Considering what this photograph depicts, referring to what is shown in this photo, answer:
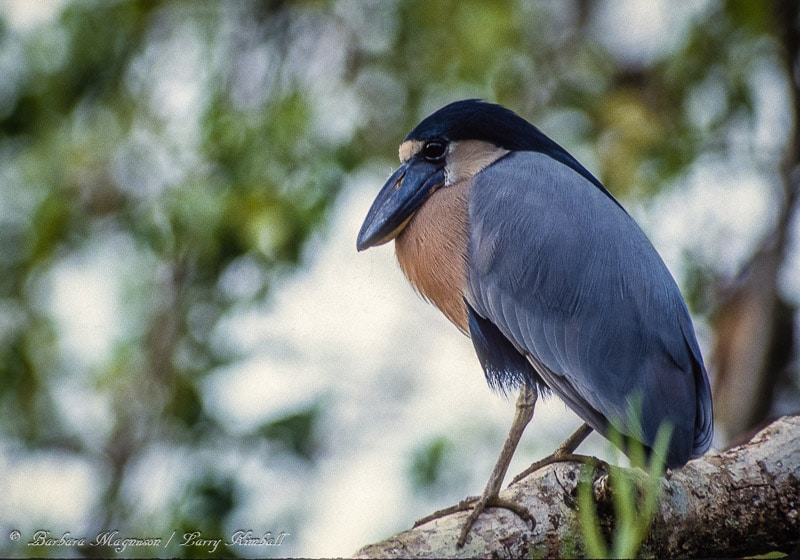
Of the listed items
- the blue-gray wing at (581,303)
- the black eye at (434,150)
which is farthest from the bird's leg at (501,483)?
the black eye at (434,150)

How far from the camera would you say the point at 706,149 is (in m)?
5.47

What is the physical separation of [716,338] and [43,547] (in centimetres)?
323

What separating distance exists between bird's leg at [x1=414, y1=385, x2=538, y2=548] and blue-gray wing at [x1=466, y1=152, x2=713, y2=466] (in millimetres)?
122

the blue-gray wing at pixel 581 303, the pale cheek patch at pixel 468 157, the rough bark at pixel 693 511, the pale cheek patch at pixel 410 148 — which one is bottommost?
the rough bark at pixel 693 511

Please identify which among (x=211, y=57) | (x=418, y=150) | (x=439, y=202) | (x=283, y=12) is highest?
(x=283, y=12)

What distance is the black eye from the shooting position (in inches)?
135

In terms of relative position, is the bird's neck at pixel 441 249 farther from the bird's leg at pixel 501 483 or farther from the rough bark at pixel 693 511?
the rough bark at pixel 693 511

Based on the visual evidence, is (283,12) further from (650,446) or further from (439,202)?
(650,446)

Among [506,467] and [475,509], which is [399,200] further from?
[475,509]

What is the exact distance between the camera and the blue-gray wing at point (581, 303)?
115 inches

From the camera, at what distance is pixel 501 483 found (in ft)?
8.85

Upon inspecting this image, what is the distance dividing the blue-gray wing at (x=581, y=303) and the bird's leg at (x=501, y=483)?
0.12m

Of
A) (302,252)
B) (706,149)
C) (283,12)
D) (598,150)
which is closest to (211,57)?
(283,12)

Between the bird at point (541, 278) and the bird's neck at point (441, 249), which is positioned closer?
the bird at point (541, 278)
